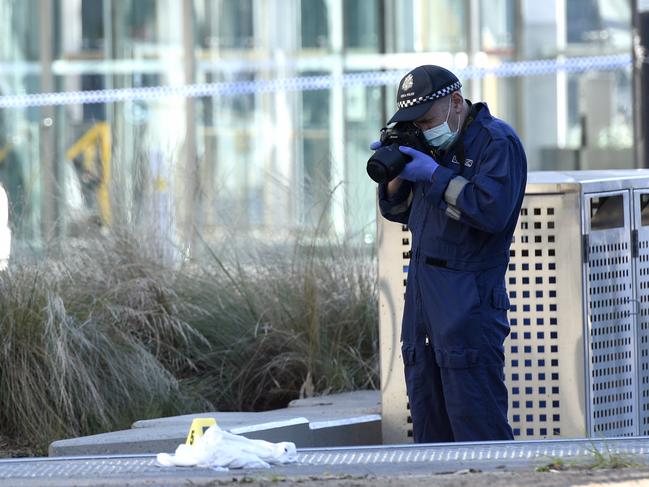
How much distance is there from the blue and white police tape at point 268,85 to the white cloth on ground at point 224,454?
1022 centimetres

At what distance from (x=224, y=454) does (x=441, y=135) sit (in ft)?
4.91

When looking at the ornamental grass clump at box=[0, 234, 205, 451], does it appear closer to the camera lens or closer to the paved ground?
the paved ground

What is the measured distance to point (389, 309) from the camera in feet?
18.6

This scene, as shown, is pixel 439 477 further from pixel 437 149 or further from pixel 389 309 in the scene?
pixel 389 309

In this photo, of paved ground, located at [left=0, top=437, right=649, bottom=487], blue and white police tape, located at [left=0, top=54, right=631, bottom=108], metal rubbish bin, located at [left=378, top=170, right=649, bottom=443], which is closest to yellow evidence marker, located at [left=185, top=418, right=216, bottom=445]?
paved ground, located at [left=0, top=437, right=649, bottom=487]

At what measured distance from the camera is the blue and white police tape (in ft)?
46.8

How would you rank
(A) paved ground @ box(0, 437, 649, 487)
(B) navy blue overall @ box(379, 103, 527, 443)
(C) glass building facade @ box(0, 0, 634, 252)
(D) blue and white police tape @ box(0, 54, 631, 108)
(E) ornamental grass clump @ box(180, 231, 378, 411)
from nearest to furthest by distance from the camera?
(A) paved ground @ box(0, 437, 649, 487) < (B) navy blue overall @ box(379, 103, 527, 443) < (E) ornamental grass clump @ box(180, 231, 378, 411) < (D) blue and white police tape @ box(0, 54, 631, 108) < (C) glass building facade @ box(0, 0, 634, 252)

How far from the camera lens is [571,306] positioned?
5.43m

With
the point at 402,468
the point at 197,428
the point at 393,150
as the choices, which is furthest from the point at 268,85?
the point at 402,468

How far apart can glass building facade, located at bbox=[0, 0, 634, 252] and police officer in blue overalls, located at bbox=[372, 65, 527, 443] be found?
9.68 m

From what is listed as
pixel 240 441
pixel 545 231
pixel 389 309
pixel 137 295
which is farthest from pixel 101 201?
pixel 240 441

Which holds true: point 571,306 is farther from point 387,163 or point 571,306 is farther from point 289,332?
point 289,332

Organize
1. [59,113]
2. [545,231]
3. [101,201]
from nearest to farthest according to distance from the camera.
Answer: [545,231] → [101,201] → [59,113]

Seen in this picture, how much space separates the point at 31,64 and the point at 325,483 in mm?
11821
